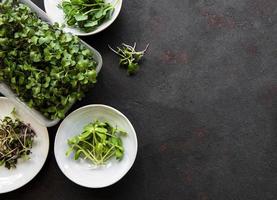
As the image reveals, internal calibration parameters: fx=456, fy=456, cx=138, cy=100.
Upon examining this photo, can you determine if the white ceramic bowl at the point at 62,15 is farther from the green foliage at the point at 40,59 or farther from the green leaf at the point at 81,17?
the green foliage at the point at 40,59

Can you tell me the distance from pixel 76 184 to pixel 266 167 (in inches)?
26.8

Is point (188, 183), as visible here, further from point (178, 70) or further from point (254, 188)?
point (178, 70)

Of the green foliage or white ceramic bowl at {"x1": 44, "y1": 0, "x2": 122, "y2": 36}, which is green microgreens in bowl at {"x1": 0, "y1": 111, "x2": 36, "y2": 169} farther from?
white ceramic bowl at {"x1": 44, "y1": 0, "x2": 122, "y2": 36}

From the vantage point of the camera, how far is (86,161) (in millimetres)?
1591

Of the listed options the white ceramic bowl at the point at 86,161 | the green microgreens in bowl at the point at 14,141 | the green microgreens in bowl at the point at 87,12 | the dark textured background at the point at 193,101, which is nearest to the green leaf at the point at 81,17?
the green microgreens in bowl at the point at 87,12

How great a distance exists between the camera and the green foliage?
1347mm

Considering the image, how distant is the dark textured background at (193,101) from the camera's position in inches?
64.1

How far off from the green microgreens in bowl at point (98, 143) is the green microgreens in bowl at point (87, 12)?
1.13ft

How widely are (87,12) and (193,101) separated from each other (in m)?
0.49

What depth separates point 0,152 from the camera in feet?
5.12

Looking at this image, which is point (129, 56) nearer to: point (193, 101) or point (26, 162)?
point (193, 101)

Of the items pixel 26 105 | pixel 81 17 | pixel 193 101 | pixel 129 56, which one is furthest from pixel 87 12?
pixel 193 101

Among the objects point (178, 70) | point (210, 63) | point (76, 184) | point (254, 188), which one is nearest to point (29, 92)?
point (76, 184)

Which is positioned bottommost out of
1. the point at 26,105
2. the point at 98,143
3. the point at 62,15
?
the point at 98,143
